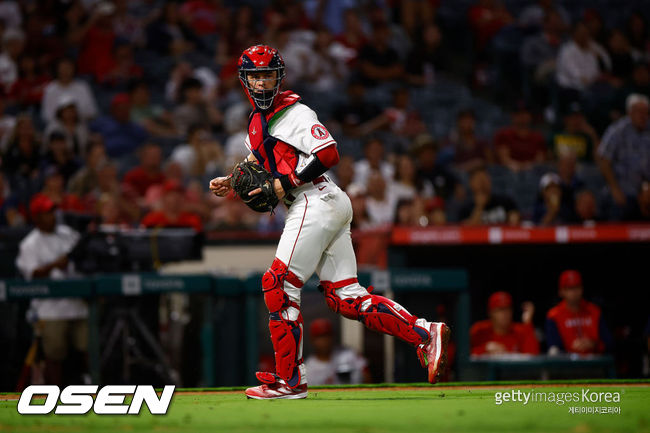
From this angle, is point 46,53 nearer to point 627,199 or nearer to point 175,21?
point 175,21

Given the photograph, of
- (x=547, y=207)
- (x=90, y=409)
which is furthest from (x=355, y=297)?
(x=547, y=207)

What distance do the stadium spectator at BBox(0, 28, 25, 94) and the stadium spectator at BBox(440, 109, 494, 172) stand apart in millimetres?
5708

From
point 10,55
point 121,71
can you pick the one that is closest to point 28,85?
point 10,55

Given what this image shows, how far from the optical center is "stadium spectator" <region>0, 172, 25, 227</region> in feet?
32.4

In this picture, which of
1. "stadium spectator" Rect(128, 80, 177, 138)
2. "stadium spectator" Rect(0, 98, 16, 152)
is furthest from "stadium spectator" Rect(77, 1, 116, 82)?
"stadium spectator" Rect(0, 98, 16, 152)

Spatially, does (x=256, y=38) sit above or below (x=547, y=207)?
above

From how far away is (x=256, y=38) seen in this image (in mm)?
12781

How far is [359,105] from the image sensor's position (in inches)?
476

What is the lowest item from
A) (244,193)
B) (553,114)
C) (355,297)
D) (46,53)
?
(355,297)

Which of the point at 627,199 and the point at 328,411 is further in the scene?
the point at 627,199

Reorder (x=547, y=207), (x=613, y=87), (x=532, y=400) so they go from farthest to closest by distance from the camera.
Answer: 1. (x=613, y=87)
2. (x=547, y=207)
3. (x=532, y=400)

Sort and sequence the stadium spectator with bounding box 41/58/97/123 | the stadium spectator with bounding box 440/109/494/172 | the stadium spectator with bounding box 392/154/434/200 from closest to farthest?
1. the stadium spectator with bounding box 392/154/434/200
2. the stadium spectator with bounding box 440/109/494/172
3. the stadium spectator with bounding box 41/58/97/123

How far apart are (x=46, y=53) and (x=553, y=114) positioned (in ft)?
22.8

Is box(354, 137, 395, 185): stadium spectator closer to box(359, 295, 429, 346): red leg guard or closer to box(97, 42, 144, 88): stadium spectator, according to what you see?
box(97, 42, 144, 88): stadium spectator
